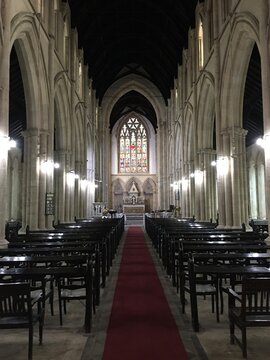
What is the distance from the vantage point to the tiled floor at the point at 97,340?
13.1ft

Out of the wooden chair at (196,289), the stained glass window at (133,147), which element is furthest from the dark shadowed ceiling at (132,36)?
the wooden chair at (196,289)

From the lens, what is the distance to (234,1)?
44.2 feet

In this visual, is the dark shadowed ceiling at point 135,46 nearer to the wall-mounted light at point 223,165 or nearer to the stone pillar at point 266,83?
the wall-mounted light at point 223,165

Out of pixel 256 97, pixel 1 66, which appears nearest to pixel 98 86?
pixel 256 97

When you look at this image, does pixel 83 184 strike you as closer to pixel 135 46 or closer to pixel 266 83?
pixel 135 46

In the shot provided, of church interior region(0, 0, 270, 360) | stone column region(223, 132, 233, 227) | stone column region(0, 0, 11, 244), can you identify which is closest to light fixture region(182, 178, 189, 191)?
church interior region(0, 0, 270, 360)

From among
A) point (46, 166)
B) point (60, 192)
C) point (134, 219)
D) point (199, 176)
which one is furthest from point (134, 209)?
Answer: point (46, 166)

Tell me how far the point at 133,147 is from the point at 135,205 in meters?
10.4

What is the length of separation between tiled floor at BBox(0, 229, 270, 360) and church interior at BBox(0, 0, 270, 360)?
3cm

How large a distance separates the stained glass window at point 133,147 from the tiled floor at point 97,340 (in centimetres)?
4246

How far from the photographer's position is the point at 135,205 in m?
40.9

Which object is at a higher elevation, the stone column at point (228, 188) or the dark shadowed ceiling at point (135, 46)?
the dark shadowed ceiling at point (135, 46)

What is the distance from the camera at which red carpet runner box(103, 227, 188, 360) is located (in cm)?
404

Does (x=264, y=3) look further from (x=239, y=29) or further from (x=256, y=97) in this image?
(x=256, y=97)
